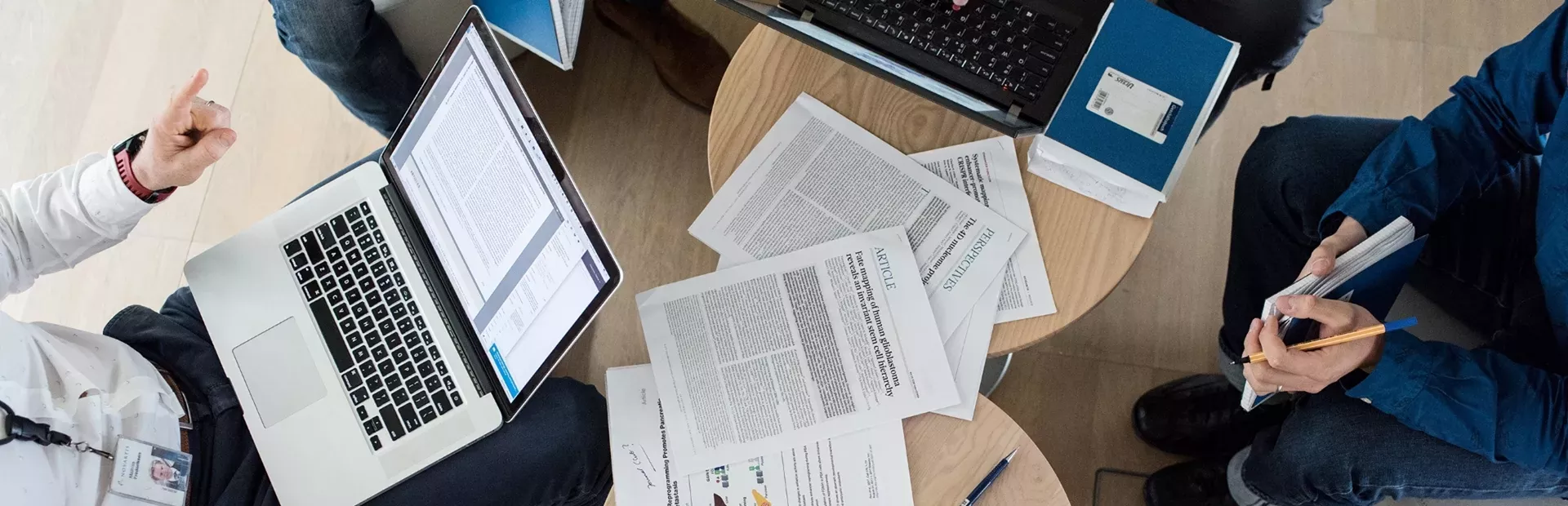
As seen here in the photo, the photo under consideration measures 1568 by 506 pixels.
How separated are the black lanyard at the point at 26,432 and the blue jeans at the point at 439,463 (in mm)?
145

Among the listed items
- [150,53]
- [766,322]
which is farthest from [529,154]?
[150,53]

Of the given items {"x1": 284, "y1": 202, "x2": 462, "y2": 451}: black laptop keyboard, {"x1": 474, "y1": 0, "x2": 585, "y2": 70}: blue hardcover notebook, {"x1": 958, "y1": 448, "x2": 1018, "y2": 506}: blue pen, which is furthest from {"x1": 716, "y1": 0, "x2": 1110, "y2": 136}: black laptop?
{"x1": 284, "y1": 202, "x2": 462, "y2": 451}: black laptop keyboard

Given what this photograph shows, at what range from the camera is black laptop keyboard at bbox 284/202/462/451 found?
1064 mm

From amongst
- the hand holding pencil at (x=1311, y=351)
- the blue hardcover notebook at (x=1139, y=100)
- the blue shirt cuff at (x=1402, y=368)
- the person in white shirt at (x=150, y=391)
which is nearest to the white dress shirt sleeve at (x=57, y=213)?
the person in white shirt at (x=150, y=391)

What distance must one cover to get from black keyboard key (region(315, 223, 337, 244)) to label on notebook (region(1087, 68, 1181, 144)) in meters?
0.90

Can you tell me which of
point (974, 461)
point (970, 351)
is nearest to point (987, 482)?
point (974, 461)

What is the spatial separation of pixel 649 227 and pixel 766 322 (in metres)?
0.71

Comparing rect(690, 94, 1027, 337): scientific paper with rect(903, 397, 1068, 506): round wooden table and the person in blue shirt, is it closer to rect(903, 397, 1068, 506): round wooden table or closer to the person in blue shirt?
rect(903, 397, 1068, 506): round wooden table

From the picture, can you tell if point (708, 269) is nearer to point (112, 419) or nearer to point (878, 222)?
point (878, 222)

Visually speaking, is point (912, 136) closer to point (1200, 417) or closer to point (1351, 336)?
point (1351, 336)

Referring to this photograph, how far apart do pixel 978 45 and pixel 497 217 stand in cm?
55

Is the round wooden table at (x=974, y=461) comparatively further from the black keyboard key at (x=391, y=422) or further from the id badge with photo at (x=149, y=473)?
the id badge with photo at (x=149, y=473)

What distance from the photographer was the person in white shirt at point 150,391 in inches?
37.8

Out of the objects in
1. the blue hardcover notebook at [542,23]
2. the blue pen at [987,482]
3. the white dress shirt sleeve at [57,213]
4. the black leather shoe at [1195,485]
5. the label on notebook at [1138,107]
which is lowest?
the black leather shoe at [1195,485]
